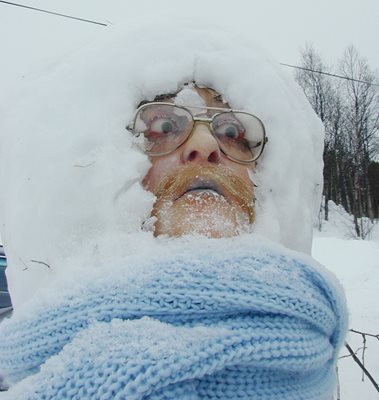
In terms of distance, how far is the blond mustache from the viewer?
902 mm

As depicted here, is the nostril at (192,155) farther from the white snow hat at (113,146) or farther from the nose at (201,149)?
the white snow hat at (113,146)

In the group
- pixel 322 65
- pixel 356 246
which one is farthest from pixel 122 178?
pixel 322 65

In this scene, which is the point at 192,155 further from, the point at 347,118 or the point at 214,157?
the point at 347,118

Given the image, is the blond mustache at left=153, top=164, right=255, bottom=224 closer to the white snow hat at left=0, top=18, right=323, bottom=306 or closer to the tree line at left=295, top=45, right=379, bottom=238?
the white snow hat at left=0, top=18, right=323, bottom=306

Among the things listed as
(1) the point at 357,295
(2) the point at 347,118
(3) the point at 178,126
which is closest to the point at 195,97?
(3) the point at 178,126

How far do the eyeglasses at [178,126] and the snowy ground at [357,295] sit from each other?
1.00m

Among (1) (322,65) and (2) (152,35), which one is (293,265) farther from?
(1) (322,65)

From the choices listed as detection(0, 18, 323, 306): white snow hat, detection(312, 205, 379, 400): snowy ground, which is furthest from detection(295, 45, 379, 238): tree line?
detection(0, 18, 323, 306): white snow hat

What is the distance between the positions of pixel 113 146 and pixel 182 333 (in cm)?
48

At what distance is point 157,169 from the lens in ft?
3.18

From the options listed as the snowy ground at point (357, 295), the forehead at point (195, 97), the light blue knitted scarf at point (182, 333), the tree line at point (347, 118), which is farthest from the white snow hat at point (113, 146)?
the tree line at point (347, 118)

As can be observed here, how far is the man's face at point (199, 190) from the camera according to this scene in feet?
2.86

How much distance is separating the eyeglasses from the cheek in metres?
0.01

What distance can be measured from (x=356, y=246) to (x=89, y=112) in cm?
496
